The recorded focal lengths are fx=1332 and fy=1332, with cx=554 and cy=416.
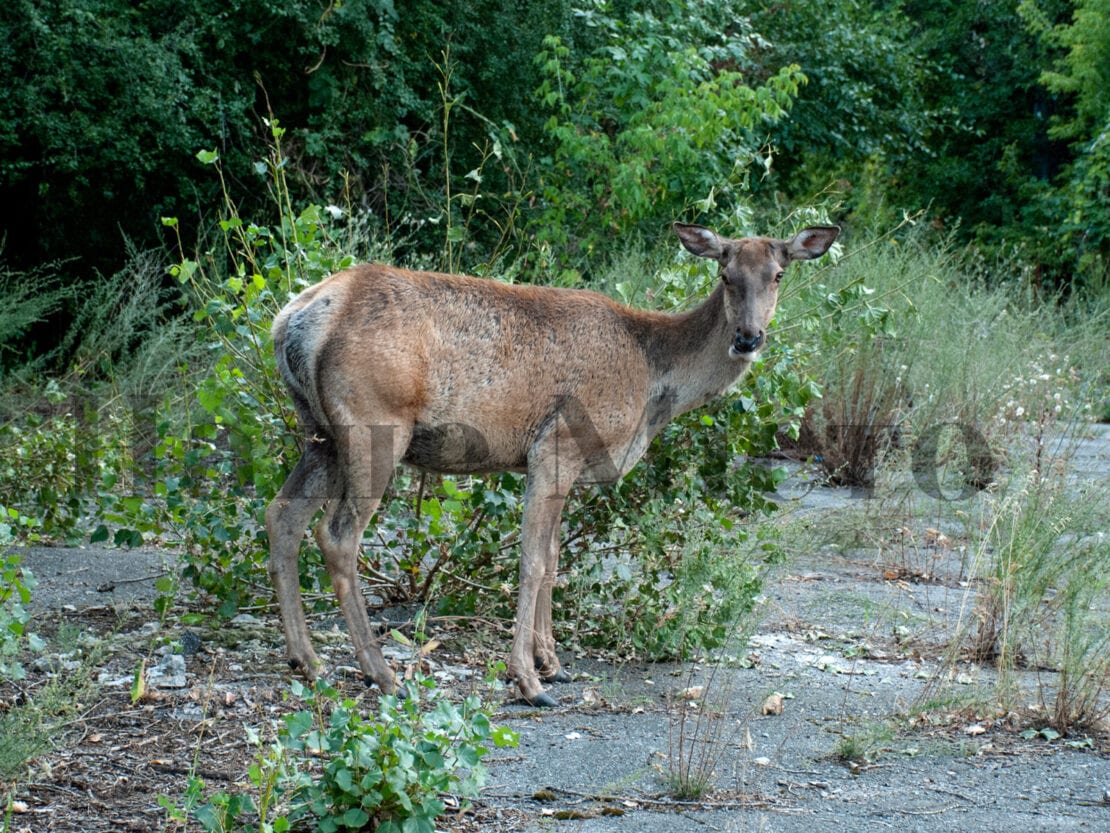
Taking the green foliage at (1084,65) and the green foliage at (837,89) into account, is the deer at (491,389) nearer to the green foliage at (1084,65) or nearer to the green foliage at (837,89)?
the green foliage at (837,89)

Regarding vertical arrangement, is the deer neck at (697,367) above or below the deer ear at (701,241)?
below

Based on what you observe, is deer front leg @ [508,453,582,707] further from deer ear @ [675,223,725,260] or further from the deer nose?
deer ear @ [675,223,725,260]

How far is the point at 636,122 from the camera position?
16.2 m

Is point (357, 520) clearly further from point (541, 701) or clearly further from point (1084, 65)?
point (1084, 65)

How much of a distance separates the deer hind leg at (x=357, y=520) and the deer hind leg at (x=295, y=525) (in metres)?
0.15

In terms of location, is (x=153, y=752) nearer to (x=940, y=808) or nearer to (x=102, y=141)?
(x=940, y=808)

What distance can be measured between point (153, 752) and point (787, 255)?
4.28 m

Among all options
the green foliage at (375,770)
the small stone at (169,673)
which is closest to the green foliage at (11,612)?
the small stone at (169,673)

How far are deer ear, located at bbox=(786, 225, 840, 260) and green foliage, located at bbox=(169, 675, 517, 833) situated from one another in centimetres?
384

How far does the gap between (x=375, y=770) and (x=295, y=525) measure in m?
2.62

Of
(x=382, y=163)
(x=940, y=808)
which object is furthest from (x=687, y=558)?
(x=382, y=163)

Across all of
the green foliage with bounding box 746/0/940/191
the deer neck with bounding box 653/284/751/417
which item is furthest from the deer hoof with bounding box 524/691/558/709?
the green foliage with bounding box 746/0/940/191

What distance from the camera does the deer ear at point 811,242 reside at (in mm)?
7465

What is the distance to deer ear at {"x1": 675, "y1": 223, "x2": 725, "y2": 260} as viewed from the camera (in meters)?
7.45
